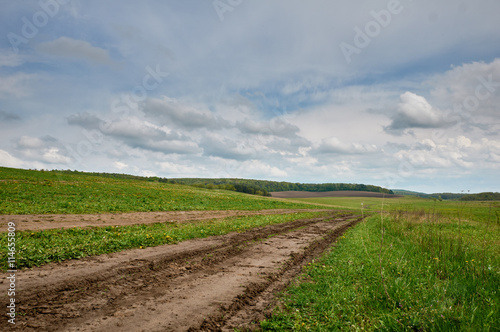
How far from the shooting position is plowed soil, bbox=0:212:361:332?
4578 mm

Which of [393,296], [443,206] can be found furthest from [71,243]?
[443,206]

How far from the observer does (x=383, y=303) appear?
5.50m

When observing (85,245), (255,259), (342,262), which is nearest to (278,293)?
(255,259)

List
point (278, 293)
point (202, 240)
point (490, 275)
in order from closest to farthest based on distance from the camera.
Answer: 1. point (278, 293)
2. point (490, 275)
3. point (202, 240)

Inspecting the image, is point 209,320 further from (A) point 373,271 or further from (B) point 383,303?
(A) point 373,271

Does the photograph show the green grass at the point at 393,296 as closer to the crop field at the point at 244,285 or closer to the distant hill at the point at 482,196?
the crop field at the point at 244,285

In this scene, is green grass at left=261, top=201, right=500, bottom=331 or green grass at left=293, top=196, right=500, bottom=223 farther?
green grass at left=293, top=196, right=500, bottom=223

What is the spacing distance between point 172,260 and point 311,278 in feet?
15.3

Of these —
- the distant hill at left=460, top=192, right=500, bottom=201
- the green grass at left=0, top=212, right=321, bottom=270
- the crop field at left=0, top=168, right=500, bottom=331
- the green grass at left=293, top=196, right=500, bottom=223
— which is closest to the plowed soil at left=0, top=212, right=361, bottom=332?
the crop field at left=0, top=168, right=500, bottom=331

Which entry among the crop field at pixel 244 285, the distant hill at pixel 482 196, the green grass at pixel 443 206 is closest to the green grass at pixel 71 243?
the crop field at pixel 244 285

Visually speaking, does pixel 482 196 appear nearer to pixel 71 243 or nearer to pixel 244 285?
pixel 244 285

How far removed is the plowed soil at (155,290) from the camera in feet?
15.0

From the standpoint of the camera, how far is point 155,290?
6.04 m

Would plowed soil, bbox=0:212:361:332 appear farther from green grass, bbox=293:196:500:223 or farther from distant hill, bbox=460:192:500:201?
distant hill, bbox=460:192:500:201
